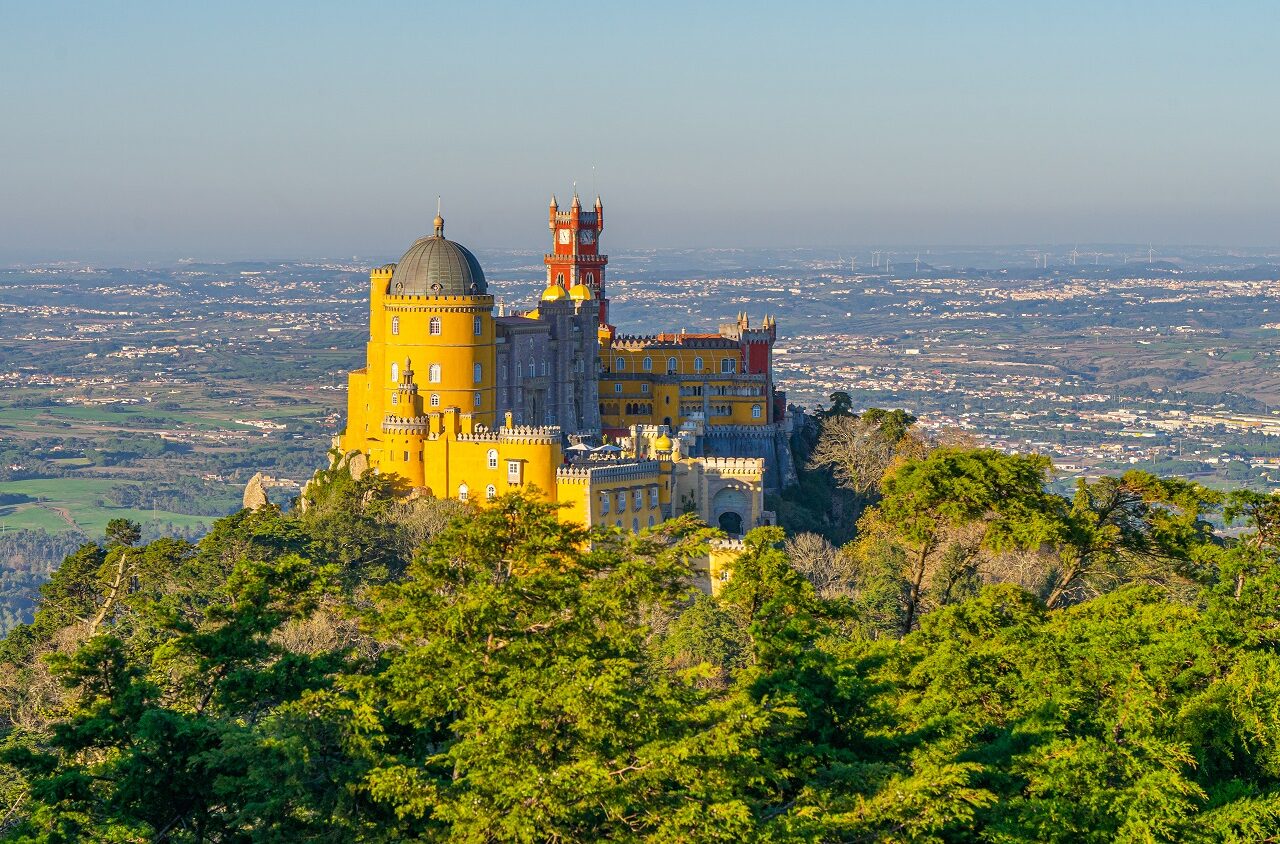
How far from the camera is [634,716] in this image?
100ft

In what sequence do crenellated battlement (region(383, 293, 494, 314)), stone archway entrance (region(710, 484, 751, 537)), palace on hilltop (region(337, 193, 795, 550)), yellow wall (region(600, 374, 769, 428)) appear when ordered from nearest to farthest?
1. palace on hilltop (region(337, 193, 795, 550))
2. stone archway entrance (region(710, 484, 751, 537))
3. crenellated battlement (region(383, 293, 494, 314))
4. yellow wall (region(600, 374, 769, 428))

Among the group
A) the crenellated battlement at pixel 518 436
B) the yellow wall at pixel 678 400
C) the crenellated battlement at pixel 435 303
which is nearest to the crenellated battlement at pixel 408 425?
the crenellated battlement at pixel 518 436

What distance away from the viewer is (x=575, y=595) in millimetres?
33719

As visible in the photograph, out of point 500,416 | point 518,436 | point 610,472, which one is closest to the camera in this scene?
point 610,472

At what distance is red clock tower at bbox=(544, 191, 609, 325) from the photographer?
99.8 metres

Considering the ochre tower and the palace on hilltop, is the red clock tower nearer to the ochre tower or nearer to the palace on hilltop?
the palace on hilltop

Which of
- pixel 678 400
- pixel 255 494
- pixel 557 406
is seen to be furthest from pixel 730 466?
pixel 255 494

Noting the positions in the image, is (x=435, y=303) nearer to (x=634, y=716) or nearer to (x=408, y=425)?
(x=408, y=425)

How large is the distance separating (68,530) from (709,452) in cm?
11442

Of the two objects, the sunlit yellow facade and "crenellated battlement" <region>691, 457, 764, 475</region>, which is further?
"crenellated battlement" <region>691, 457, 764, 475</region>

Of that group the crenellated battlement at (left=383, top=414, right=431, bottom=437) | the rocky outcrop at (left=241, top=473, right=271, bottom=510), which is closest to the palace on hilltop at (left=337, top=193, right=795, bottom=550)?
the crenellated battlement at (left=383, top=414, right=431, bottom=437)

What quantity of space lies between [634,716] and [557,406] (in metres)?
53.8

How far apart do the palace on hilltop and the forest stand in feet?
77.7

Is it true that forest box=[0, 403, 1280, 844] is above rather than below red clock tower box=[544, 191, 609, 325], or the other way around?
below
